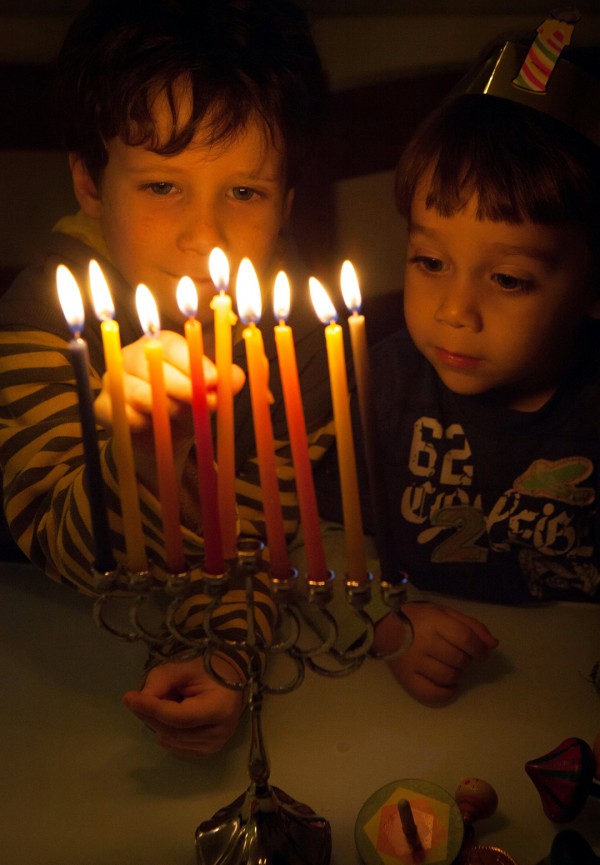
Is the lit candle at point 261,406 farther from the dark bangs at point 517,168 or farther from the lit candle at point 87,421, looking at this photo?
the dark bangs at point 517,168

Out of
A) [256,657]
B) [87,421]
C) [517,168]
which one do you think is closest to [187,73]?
[517,168]

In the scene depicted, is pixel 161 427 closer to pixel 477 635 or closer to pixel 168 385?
pixel 168 385

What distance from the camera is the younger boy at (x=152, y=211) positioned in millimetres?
852

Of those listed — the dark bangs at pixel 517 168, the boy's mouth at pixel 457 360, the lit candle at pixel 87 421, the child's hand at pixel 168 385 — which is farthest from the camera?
the boy's mouth at pixel 457 360

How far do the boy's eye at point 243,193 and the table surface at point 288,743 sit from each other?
0.49 metres

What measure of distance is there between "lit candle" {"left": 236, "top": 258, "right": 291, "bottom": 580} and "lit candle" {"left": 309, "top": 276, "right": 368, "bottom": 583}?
0.04m

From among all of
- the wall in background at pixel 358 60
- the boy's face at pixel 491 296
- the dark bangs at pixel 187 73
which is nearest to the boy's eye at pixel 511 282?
the boy's face at pixel 491 296

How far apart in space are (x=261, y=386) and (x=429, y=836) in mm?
411

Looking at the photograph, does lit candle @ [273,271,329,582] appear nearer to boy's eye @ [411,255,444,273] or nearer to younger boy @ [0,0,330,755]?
younger boy @ [0,0,330,755]

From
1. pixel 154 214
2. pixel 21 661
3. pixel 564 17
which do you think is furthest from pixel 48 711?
pixel 564 17

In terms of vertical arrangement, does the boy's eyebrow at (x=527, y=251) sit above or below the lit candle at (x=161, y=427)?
above

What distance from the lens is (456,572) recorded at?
1051 mm

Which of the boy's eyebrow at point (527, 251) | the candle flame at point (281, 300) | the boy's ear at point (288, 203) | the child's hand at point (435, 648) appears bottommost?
the child's hand at point (435, 648)

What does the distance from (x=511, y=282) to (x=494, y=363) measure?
91 millimetres
